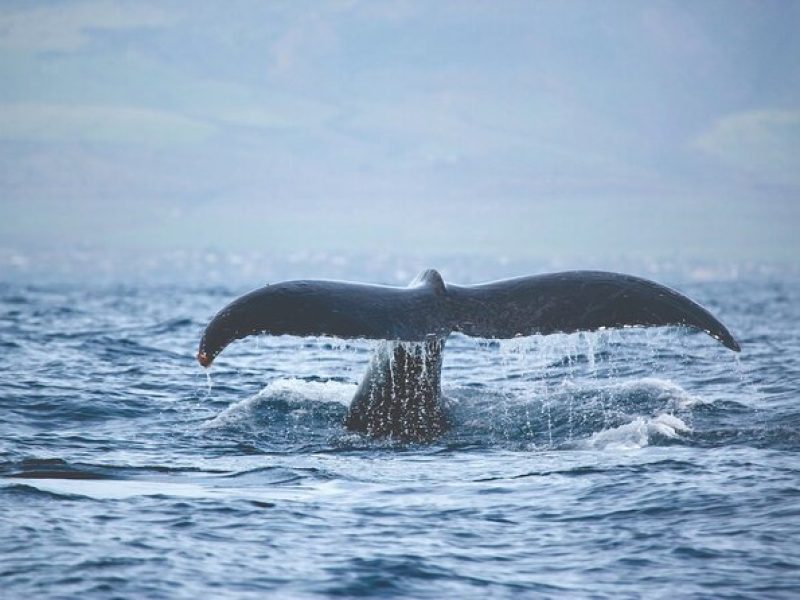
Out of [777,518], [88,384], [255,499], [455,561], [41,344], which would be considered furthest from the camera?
[41,344]

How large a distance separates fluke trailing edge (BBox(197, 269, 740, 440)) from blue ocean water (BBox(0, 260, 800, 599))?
220 millimetres

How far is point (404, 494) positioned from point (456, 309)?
4.07 feet

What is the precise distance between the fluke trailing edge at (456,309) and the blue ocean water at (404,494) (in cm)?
22

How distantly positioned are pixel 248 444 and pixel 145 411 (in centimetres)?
249

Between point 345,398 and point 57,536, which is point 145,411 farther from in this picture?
point 57,536

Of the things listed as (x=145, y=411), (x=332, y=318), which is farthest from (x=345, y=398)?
(x=332, y=318)

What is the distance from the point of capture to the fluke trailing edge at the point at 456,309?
7273 millimetres

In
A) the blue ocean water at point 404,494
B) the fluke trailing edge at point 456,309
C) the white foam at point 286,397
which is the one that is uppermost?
the fluke trailing edge at point 456,309

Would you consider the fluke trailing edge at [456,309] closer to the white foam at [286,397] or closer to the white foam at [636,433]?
the white foam at [636,433]

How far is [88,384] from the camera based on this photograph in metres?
13.3

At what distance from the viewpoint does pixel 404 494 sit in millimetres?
7402

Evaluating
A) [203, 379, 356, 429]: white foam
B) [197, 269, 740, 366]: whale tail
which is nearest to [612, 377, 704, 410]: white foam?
[203, 379, 356, 429]: white foam

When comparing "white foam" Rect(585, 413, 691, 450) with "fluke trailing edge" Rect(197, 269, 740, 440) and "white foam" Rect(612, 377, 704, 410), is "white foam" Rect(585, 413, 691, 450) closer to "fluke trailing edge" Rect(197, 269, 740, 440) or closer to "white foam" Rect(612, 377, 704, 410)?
"white foam" Rect(612, 377, 704, 410)

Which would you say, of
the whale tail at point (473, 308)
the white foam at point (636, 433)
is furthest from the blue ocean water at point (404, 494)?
the whale tail at point (473, 308)
